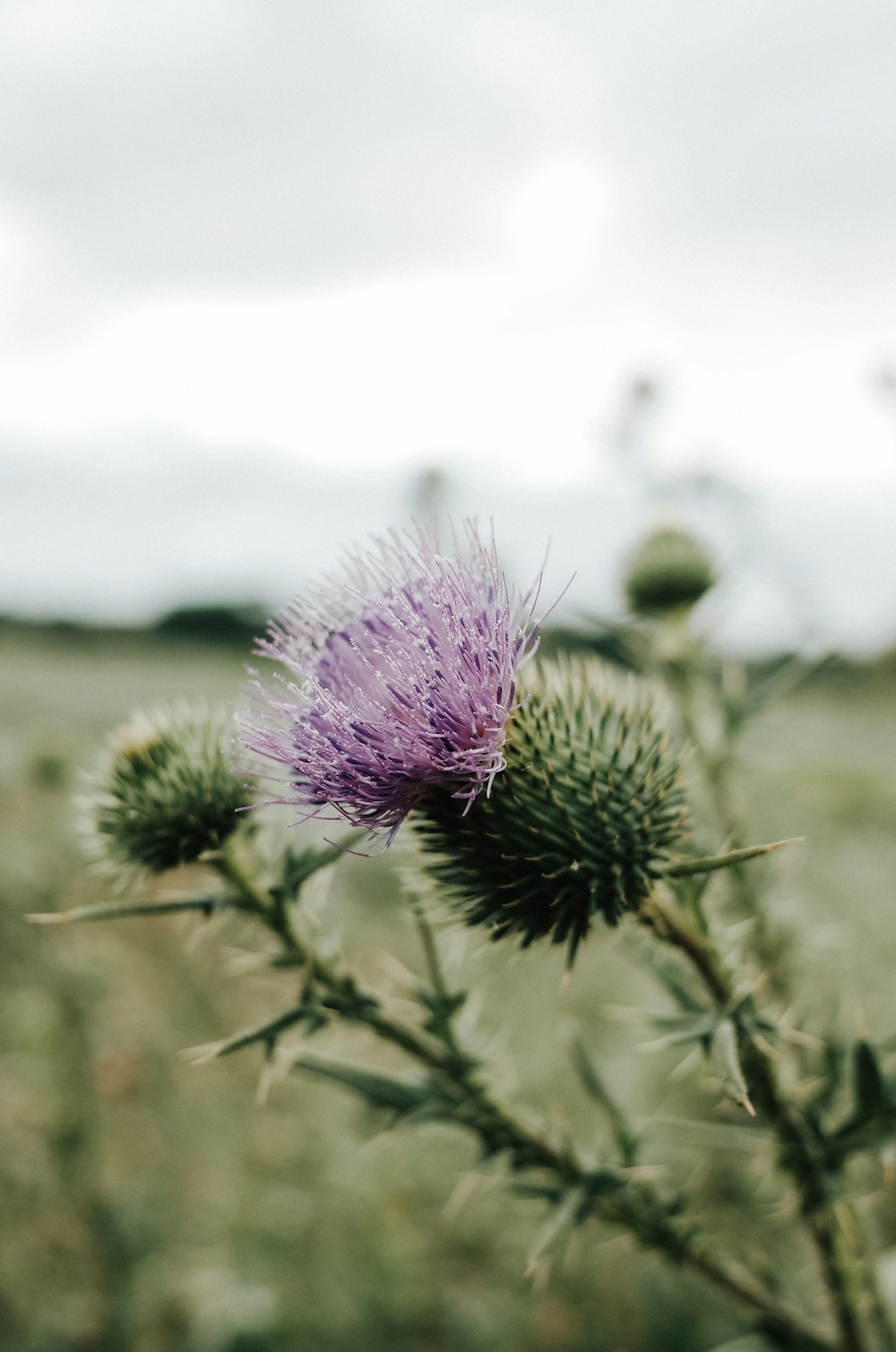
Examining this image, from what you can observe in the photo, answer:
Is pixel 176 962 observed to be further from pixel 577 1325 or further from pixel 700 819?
pixel 700 819

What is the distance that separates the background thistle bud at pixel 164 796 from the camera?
2502 millimetres

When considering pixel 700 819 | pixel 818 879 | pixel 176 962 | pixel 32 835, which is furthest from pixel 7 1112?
pixel 818 879

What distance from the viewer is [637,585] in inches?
173

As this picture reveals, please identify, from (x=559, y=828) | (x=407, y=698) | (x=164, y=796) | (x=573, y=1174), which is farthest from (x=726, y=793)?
(x=164, y=796)

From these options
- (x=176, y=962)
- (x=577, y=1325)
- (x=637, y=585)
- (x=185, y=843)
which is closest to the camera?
(x=185, y=843)

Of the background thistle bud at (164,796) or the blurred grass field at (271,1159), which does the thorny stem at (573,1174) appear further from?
the background thistle bud at (164,796)

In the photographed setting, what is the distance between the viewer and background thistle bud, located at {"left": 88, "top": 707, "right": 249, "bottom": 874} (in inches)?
98.5

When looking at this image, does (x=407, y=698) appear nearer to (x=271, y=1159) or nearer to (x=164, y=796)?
(x=164, y=796)

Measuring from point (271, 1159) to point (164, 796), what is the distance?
445 cm

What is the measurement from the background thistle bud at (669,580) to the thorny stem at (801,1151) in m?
2.42

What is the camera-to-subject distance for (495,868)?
218cm

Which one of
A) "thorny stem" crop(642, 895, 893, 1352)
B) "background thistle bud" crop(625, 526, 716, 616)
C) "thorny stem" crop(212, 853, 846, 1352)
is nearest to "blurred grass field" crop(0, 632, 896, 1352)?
"thorny stem" crop(212, 853, 846, 1352)

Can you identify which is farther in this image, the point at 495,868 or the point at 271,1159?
the point at 271,1159

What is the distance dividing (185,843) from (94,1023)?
383 centimetres
